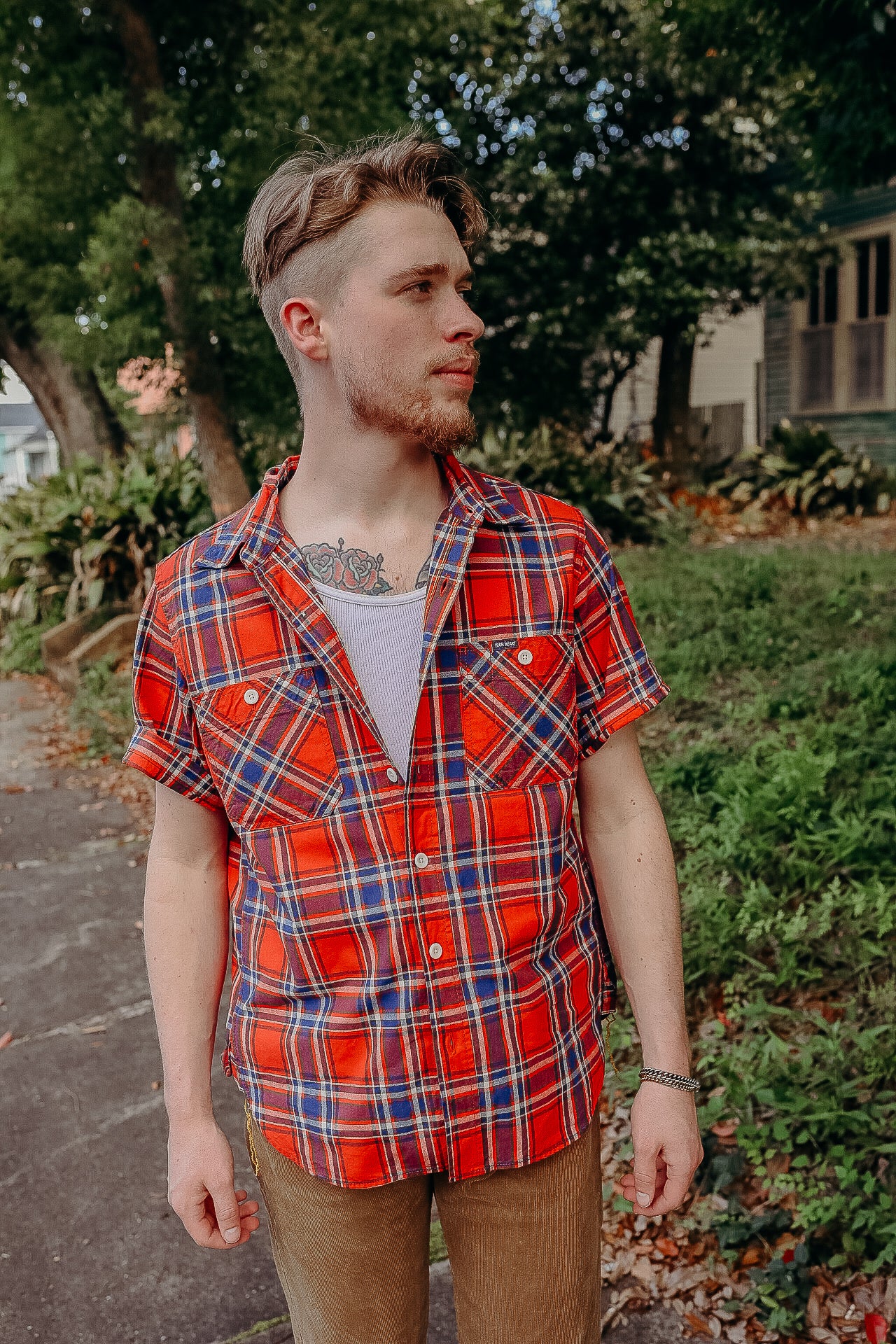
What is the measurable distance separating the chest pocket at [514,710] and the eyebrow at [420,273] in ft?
1.72

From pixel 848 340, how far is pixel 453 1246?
15.3m

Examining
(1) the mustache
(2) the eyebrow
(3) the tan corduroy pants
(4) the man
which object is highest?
(2) the eyebrow

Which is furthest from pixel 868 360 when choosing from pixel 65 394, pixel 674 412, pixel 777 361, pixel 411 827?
pixel 411 827

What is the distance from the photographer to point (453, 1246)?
5.59 feet

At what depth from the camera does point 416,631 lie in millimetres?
1682

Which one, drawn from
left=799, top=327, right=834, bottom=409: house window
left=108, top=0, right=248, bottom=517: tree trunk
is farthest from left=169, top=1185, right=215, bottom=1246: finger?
left=799, top=327, right=834, bottom=409: house window

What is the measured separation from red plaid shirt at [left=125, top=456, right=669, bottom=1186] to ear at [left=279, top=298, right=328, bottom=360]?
0.24 m

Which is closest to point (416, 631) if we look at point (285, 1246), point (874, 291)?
point (285, 1246)

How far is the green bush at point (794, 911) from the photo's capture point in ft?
8.64

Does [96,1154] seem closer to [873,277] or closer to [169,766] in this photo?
[169,766]

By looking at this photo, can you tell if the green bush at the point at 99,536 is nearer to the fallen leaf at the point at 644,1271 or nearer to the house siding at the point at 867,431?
the fallen leaf at the point at 644,1271

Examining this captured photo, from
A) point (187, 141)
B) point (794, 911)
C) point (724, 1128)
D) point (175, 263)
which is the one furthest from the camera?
point (187, 141)

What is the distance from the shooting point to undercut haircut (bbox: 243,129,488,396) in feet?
5.42

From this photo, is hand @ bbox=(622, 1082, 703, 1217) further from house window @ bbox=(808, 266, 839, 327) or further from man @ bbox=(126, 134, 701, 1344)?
house window @ bbox=(808, 266, 839, 327)
